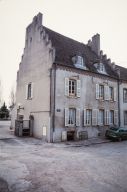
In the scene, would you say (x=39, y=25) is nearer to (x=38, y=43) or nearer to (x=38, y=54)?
(x=38, y=43)

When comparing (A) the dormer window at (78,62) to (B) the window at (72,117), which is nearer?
(B) the window at (72,117)

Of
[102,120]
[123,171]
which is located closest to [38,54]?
[102,120]

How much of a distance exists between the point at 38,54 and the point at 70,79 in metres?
4.90

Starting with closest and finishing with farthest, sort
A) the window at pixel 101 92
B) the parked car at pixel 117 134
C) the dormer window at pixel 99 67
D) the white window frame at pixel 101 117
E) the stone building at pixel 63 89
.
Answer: the stone building at pixel 63 89
the parked car at pixel 117 134
the white window frame at pixel 101 117
the window at pixel 101 92
the dormer window at pixel 99 67

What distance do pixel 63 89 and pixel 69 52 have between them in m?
5.21

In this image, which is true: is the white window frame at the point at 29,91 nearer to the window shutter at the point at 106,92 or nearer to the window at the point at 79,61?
the window at the point at 79,61

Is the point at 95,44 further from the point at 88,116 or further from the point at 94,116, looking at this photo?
the point at 88,116

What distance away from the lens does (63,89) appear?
18125 mm

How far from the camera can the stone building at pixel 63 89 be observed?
57.8 ft

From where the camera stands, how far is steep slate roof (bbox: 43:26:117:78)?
19.0m

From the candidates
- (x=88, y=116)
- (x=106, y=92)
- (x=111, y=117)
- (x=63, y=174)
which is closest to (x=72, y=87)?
(x=88, y=116)

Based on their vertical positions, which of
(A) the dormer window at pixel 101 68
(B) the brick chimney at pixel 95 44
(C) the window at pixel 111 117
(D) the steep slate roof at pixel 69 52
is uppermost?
(B) the brick chimney at pixel 95 44

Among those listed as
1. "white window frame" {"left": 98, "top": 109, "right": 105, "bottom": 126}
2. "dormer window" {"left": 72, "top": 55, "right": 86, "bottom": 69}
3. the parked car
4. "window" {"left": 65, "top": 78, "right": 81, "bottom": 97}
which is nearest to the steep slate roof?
"dormer window" {"left": 72, "top": 55, "right": 86, "bottom": 69}

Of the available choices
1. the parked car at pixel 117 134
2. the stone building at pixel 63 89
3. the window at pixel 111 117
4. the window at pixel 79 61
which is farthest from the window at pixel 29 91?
the window at pixel 111 117
